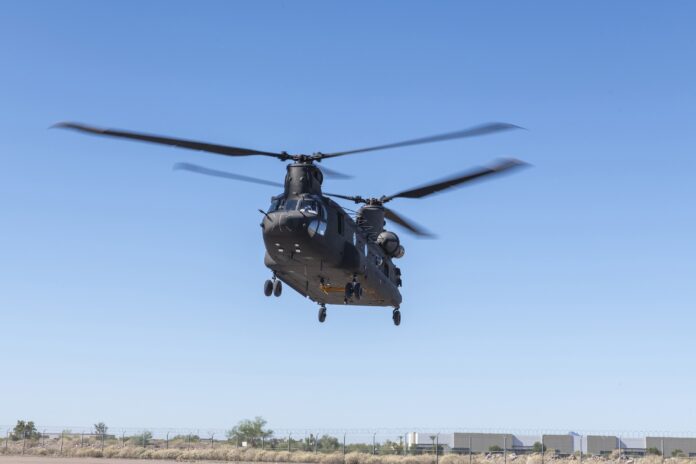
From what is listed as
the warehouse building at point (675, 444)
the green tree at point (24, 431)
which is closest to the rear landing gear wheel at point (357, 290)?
the green tree at point (24, 431)

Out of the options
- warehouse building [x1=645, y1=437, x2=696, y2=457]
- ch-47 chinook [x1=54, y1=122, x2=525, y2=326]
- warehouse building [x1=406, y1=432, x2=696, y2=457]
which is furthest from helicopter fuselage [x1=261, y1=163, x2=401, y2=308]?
warehouse building [x1=645, y1=437, x2=696, y2=457]

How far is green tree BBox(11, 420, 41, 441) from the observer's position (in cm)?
6820

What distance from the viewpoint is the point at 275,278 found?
30.0m

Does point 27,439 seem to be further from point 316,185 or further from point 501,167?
point 501,167

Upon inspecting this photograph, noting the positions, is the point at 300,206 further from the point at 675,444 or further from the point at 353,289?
the point at 675,444

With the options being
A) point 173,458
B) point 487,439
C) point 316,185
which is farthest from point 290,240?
point 487,439

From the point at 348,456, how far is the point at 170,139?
32.4 meters

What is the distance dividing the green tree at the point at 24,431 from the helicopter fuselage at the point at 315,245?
4369cm

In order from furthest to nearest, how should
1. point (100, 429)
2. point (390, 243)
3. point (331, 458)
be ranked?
1. point (100, 429)
2. point (331, 458)
3. point (390, 243)

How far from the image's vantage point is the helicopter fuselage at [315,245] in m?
27.1

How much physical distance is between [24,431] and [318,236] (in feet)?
171

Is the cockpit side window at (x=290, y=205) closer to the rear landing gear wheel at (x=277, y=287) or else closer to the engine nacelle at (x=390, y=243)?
the rear landing gear wheel at (x=277, y=287)

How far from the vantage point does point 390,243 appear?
3575 cm

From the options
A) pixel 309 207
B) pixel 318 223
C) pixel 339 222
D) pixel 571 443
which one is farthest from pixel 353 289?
Result: pixel 571 443
